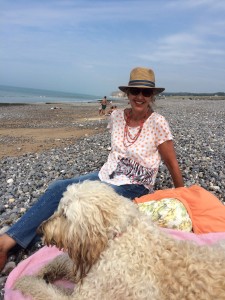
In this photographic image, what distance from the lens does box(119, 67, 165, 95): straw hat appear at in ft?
21.3

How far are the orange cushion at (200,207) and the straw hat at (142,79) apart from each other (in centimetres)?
190

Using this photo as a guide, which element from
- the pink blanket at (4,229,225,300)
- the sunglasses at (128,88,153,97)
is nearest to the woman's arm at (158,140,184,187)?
the sunglasses at (128,88,153,97)

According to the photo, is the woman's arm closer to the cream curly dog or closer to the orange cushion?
the orange cushion

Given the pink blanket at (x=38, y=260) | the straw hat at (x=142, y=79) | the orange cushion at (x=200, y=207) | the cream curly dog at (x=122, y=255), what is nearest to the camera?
the cream curly dog at (x=122, y=255)

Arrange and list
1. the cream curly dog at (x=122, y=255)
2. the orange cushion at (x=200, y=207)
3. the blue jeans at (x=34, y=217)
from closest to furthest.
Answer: the cream curly dog at (x=122, y=255)
the blue jeans at (x=34, y=217)
the orange cushion at (x=200, y=207)

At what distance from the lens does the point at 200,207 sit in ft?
21.4

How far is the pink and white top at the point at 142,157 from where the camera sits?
661 cm

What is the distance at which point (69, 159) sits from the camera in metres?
13.3

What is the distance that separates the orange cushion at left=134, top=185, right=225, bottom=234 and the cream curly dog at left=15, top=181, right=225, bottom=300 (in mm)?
2100

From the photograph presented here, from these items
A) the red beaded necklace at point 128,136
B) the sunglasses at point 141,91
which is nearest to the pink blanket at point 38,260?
the red beaded necklace at point 128,136

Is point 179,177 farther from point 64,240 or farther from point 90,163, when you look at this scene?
point 90,163

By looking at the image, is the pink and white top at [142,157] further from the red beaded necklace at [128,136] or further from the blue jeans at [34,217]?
the blue jeans at [34,217]

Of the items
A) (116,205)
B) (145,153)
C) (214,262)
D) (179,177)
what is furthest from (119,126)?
(214,262)

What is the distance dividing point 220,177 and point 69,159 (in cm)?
575
